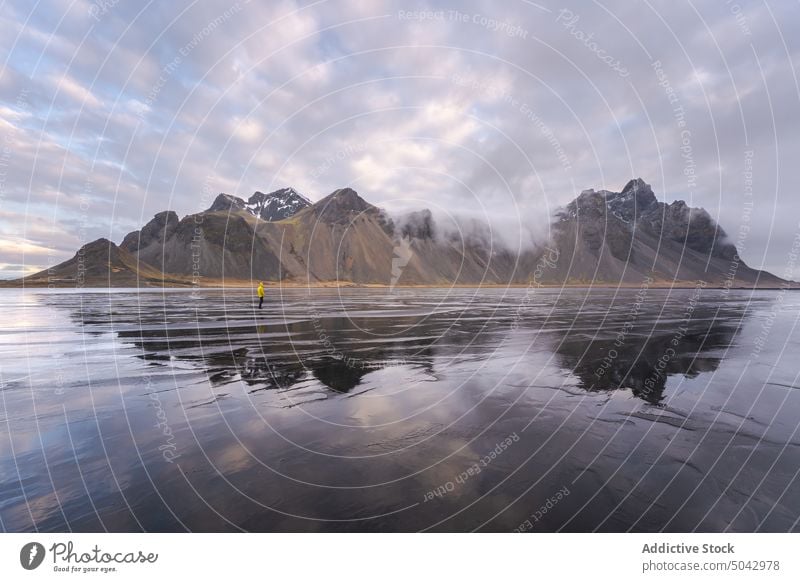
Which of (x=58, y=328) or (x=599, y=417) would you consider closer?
(x=599, y=417)

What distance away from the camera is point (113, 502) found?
16.4 ft

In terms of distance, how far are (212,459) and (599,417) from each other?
27.5 feet

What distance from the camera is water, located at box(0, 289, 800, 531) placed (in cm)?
488

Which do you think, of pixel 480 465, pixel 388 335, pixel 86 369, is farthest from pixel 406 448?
pixel 388 335
